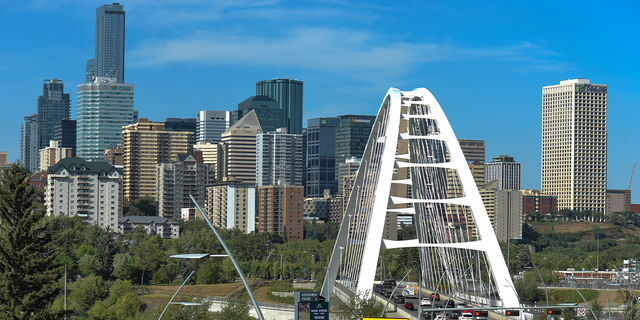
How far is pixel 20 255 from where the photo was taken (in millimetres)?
41094

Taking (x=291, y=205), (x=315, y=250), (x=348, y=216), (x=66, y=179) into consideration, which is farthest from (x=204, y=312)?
(x=291, y=205)

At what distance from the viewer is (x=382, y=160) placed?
57469mm

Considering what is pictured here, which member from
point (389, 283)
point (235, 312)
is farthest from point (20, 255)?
point (389, 283)

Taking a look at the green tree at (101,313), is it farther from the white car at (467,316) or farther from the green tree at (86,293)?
the white car at (467,316)

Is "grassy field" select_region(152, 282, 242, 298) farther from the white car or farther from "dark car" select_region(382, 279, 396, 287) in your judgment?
the white car

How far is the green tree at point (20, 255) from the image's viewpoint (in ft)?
133

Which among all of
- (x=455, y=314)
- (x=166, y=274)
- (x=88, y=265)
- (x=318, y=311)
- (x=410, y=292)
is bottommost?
(x=166, y=274)

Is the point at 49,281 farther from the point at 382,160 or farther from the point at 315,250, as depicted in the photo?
the point at 315,250

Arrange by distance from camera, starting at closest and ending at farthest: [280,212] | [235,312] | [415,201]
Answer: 1. [415,201]
2. [235,312]
3. [280,212]

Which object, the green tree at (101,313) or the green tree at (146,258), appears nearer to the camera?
the green tree at (101,313)

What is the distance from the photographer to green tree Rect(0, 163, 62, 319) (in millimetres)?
40688

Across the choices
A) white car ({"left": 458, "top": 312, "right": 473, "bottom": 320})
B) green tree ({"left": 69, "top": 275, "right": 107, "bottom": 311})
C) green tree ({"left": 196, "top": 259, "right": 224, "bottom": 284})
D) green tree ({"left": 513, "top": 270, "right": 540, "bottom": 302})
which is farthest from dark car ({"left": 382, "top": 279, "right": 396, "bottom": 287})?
white car ({"left": 458, "top": 312, "right": 473, "bottom": 320})

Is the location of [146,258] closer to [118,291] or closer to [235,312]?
[118,291]

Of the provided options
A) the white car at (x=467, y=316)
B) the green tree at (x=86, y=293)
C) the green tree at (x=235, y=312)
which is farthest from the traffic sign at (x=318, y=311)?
the green tree at (x=86, y=293)
